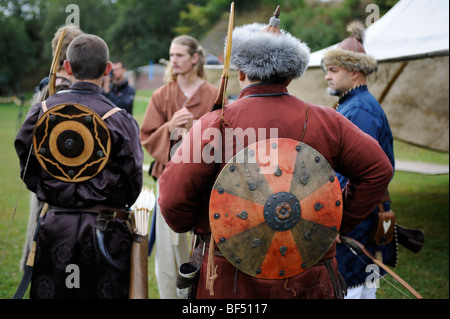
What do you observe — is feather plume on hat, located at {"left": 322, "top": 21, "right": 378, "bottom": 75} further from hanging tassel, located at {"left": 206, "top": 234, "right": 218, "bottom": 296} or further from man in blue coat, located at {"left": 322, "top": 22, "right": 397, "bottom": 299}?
hanging tassel, located at {"left": 206, "top": 234, "right": 218, "bottom": 296}

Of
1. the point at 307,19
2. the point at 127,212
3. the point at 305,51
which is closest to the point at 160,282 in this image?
the point at 127,212

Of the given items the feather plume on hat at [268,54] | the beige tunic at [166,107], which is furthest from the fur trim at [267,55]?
the beige tunic at [166,107]

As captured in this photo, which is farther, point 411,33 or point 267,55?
point 411,33

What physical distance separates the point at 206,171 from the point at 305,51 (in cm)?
62

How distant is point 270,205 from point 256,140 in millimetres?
255

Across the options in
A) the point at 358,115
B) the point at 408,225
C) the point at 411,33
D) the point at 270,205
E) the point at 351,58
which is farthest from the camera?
the point at 408,225

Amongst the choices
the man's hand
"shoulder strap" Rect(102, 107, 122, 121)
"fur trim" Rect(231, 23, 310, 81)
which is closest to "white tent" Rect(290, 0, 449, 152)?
the man's hand

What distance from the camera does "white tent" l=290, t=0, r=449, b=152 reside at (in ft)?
14.1

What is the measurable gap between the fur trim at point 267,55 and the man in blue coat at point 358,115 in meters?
1.01

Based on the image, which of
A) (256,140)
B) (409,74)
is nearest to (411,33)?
(409,74)

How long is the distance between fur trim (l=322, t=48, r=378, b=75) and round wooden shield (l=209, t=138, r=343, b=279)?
1.35 meters

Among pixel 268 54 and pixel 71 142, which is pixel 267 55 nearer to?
pixel 268 54

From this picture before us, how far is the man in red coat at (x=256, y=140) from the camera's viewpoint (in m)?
1.66

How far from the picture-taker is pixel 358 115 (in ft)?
8.45
